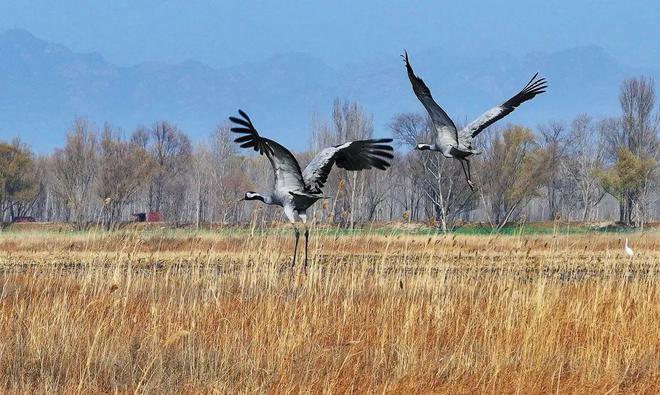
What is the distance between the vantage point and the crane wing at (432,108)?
35.7 feet

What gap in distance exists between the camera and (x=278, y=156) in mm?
10852

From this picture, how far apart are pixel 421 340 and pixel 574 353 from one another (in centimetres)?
129

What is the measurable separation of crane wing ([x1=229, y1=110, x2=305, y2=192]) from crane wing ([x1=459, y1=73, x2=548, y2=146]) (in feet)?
8.42

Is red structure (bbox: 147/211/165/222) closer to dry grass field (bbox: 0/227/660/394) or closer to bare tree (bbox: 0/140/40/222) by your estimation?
bare tree (bbox: 0/140/40/222)

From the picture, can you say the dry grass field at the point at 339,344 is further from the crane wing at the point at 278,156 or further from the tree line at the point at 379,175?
the tree line at the point at 379,175

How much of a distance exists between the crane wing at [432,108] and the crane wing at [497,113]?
0.19 metres

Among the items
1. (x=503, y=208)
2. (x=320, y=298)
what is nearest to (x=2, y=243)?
(x=320, y=298)

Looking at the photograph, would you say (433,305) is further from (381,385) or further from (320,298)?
(381,385)

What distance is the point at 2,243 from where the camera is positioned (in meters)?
23.8

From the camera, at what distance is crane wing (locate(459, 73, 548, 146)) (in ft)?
39.9

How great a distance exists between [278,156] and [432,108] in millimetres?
2152

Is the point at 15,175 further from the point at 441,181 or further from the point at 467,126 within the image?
the point at 467,126

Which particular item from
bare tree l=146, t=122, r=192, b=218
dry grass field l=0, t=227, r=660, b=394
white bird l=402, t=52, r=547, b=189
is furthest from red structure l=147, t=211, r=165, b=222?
dry grass field l=0, t=227, r=660, b=394

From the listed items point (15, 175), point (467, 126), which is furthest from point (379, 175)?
point (467, 126)
